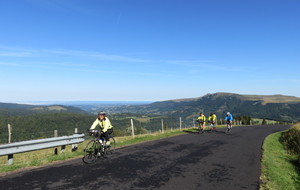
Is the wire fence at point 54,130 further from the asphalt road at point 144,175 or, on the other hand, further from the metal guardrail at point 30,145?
the asphalt road at point 144,175

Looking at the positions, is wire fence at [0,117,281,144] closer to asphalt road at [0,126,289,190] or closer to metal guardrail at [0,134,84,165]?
metal guardrail at [0,134,84,165]

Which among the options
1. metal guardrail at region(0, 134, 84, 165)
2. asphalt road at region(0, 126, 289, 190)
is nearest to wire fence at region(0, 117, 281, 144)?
metal guardrail at region(0, 134, 84, 165)

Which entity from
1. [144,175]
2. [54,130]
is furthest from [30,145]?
[144,175]

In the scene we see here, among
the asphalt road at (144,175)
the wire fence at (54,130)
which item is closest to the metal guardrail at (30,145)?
the wire fence at (54,130)

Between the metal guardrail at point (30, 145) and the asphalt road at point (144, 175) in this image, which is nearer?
the asphalt road at point (144, 175)

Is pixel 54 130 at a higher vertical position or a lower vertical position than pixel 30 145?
higher

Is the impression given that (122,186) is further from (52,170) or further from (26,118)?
(26,118)

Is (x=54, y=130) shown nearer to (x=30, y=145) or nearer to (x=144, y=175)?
(x=30, y=145)

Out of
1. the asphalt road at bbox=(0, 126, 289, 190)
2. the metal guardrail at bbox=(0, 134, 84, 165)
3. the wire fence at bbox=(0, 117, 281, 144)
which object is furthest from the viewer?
the wire fence at bbox=(0, 117, 281, 144)

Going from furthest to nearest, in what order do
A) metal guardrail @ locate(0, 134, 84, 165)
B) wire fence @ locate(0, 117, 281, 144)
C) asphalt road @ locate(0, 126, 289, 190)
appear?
wire fence @ locate(0, 117, 281, 144)
metal guardrail @ locate(0, 134, 84, 165)
asphalt road @ locate(0, 126, 289, 190)

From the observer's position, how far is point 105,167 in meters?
8.30

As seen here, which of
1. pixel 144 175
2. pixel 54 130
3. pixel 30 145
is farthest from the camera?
pixel 54 130

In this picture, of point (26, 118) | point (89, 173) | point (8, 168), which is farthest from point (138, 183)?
point (26, 118)

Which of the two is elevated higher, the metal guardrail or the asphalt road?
the metal guardrail
